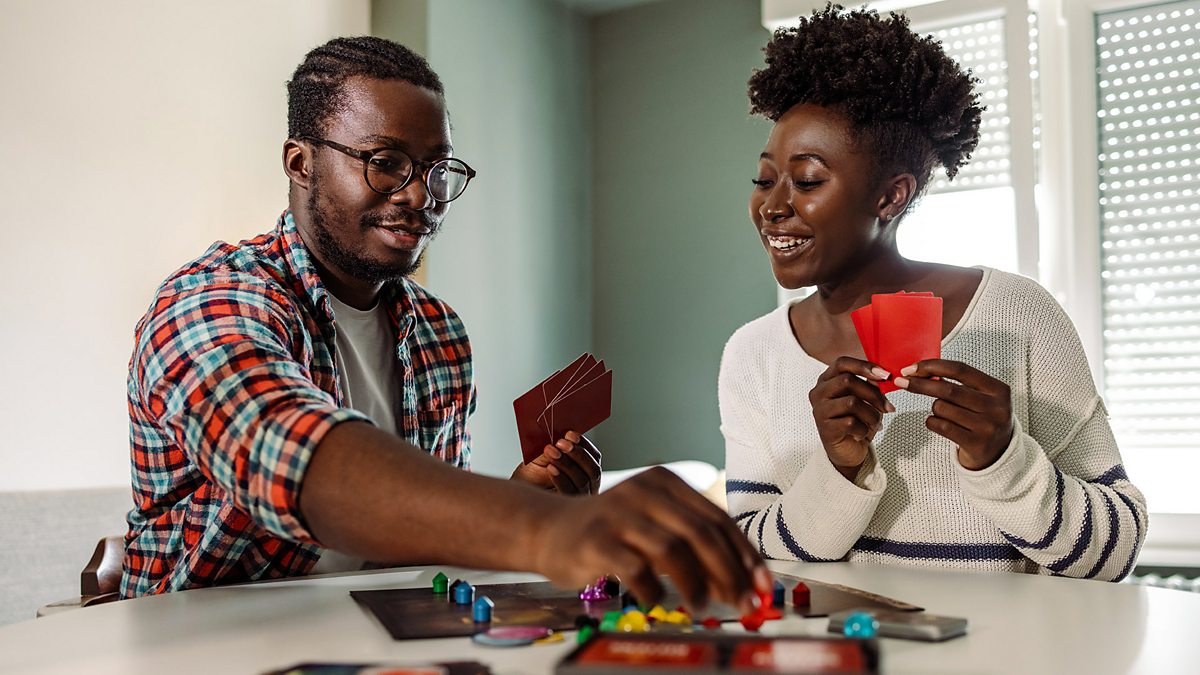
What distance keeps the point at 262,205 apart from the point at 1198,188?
3.19 meters

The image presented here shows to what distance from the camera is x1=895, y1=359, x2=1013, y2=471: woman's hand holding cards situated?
1.32 metres

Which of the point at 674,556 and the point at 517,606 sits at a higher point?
the point at 674,556

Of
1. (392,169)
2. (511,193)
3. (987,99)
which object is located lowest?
(392,169)

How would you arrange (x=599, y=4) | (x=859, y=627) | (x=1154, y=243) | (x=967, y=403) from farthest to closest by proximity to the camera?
(x=599, y=4)
(x=1154, y=243)
(x=967, y=403)
(x=859, y=627)

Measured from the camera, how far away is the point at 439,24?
366 centimetres

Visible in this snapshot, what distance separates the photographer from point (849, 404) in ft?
4.57

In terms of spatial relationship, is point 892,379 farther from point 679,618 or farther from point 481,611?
point 481,611

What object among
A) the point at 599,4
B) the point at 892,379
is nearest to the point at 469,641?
the point at 892,379

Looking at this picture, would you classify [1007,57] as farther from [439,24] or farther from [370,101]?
[370,101]

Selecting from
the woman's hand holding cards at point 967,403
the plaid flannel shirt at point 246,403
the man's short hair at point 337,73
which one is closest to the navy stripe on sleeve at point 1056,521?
the woman's hand holding cards at point 967,403

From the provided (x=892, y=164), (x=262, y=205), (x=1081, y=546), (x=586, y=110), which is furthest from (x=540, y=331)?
(x=1081, y=546)

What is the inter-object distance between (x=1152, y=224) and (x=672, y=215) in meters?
1.88

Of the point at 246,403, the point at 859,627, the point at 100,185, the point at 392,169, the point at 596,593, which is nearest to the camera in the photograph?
the point at 859,627

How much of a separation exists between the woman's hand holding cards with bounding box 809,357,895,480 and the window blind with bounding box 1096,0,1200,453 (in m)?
2.60
